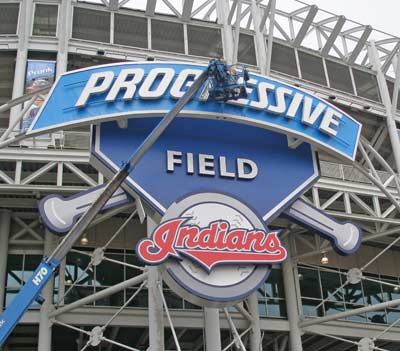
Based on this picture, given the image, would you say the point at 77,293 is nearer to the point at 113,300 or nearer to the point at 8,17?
the point at 113,300

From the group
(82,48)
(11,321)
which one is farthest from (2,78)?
(11,321)

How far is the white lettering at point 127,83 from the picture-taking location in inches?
717

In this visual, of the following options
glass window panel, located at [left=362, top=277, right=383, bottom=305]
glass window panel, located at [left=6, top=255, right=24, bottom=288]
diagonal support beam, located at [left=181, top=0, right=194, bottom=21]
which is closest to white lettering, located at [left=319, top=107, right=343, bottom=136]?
diagonal support beam, located at [left=181, top=0, right=194, bottom=21]

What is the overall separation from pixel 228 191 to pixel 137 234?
896 centimetres

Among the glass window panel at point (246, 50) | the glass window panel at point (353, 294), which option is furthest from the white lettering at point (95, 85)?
the glass window panel at point (353, 294)

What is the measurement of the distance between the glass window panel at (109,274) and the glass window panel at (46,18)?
1018cm

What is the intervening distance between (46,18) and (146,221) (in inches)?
395

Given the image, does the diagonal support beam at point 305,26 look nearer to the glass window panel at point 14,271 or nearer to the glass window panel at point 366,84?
the glass window panel at point 366,84

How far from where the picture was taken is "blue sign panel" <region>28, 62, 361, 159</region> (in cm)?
1794

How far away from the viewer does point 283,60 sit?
102 feet

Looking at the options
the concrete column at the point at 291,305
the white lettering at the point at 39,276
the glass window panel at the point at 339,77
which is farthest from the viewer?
the glass window panel at the point at 339,77

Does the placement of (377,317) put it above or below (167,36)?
below

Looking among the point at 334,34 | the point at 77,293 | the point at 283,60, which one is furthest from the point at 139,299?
the point at 334,34

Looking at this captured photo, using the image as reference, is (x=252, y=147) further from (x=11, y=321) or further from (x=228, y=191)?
(x=11, y=321)
